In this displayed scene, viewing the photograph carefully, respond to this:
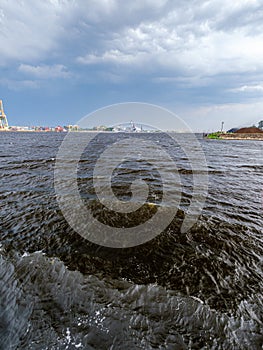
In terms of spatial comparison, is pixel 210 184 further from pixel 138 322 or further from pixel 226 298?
pixel 138 322

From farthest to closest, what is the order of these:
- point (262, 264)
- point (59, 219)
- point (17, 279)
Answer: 1. point (59, 219)
2. point (262, 264)
3. point (17, 279)

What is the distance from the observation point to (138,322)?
2.66 m

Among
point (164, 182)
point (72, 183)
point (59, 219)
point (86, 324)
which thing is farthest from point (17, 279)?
point (164, 182)

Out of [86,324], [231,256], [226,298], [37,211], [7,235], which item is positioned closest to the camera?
[86,324]

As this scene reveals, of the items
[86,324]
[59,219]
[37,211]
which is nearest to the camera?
[86,324]

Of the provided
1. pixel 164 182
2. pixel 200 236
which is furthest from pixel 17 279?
pixel 164 182

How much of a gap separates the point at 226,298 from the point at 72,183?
346 inches

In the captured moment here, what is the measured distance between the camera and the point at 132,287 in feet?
10.7

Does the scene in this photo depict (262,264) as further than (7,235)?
No

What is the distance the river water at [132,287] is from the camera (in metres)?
2.48

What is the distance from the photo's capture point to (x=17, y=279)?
135 inches

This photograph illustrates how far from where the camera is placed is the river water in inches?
97.7

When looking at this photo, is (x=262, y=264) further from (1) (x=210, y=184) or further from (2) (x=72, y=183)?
(2) (x=72, y=183)

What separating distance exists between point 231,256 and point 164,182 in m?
6.53
